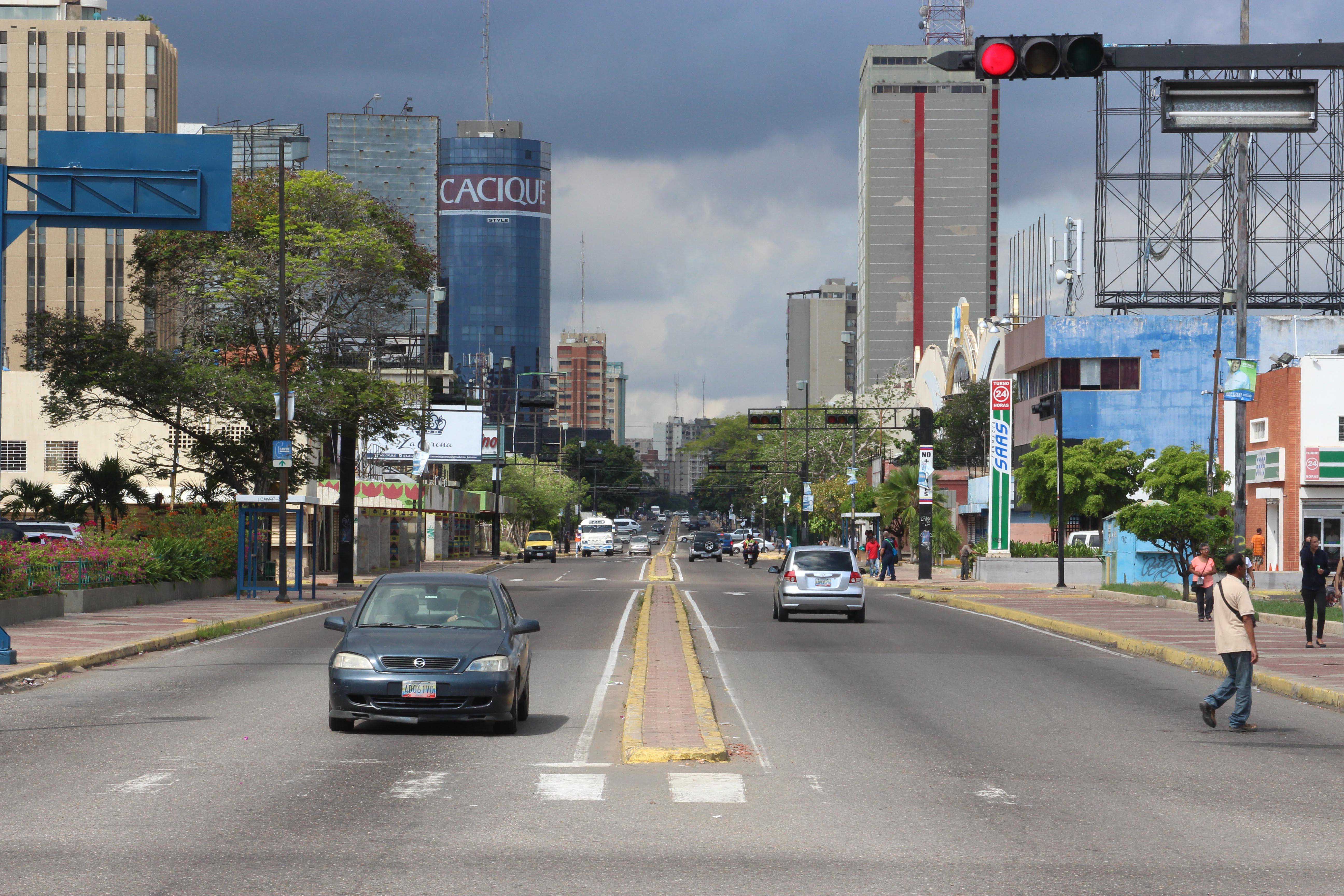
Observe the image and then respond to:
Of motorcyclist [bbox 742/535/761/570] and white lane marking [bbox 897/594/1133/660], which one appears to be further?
motorcyclist [bbox 742/535/761/570]

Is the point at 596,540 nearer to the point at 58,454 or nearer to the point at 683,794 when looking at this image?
the point at 58,454

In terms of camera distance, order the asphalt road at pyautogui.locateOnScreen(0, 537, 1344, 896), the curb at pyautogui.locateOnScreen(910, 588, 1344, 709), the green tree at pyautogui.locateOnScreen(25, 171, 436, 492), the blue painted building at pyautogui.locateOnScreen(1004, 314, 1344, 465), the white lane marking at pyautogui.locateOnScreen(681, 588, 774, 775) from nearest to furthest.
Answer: the asphalt road at pyautogui.locateOnScreen(0, 537, 1344, 896)
the white lane marking at pyautogui.locateOnScreen(681, 588, 774, 775)
the curb at pyautogui.locateOnScreen(910, 588, 1344, 709)
the green tree at pyautogui.locateOnScreen(25, 171, 436, 492)
the blue painted building at pyautogui.locateOnScreen(1004, 314, 1344, 465)

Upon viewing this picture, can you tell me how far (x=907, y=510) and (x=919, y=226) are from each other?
397ft

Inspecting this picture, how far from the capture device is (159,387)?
4153 cm

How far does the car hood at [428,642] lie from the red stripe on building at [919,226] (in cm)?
17381

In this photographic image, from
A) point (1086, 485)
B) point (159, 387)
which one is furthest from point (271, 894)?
point (1086, 485)

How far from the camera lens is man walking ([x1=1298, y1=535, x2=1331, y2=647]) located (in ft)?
75.2

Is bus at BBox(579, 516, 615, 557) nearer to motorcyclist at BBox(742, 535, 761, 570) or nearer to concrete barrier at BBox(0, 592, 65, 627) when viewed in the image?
motorcyclist at BBox(742, 535, 761, 570)

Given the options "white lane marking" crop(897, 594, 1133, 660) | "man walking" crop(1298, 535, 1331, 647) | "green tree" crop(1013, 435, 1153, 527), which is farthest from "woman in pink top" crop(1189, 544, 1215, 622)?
"green tree" crop(1013, 435, 1153, 527)

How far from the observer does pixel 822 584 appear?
30.3m

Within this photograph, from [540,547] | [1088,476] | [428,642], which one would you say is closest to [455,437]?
[540,547]

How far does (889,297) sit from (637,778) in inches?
7055

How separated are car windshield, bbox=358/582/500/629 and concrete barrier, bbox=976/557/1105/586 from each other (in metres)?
38.7

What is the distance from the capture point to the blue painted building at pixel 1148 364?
69.1 m
